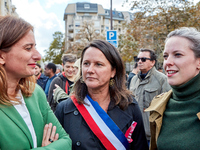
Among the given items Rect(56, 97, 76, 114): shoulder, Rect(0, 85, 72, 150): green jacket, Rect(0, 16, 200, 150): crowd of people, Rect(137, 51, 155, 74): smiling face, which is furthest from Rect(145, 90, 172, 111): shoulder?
Rect(137, 51, 155, 74): smiling face

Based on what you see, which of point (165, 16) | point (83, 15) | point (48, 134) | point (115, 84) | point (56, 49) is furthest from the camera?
point (83, 15)

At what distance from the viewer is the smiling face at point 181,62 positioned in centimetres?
208

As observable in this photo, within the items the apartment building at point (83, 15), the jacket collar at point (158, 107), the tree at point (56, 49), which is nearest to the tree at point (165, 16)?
the jacket collar at point (158, 107)

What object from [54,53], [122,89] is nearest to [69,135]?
[122,89]

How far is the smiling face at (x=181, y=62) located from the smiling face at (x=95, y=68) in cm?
72

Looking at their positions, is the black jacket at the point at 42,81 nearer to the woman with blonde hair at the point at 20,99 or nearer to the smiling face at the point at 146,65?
the smiling face at the point at 146,65

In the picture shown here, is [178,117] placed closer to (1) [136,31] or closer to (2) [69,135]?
(2) [69,135]

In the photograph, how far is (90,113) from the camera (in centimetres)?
237

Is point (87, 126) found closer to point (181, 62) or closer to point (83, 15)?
point (181, 62)

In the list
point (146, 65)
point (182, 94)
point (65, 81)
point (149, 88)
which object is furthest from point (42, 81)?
point (182, 94)

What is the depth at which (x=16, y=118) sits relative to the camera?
1.76 m

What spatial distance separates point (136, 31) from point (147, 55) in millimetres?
11341

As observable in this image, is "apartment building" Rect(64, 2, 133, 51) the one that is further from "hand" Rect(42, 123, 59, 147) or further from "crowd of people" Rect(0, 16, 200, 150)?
"hand" Rect(42, 123, 59, 147)

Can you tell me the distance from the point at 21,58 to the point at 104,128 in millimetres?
1167
